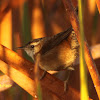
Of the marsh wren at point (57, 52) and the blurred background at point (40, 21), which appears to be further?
the blurred background at point (40, 21)

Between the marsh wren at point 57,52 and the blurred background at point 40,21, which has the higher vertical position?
the blurred background at point 40,21

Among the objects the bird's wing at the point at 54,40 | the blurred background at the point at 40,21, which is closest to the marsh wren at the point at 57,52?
the bird's wing at the point at 54,40

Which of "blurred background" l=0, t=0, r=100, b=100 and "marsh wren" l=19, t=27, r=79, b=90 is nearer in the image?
"marsh wren" l=19, t=27, r=79, b=90

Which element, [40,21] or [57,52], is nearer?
[57,52]

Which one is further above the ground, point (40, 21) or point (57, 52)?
point (40, 21)

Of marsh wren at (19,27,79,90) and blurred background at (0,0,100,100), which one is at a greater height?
blurred background at (0,0,100,100)

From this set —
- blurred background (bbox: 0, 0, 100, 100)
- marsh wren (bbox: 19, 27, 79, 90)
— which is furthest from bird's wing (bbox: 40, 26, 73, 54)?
blurred background (bbox: 0, 0, 100, 100)

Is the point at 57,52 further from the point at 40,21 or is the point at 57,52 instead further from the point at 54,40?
the point at 40,21

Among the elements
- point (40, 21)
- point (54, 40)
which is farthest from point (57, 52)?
point (40, 21)

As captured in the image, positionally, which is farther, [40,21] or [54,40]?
[40,21]

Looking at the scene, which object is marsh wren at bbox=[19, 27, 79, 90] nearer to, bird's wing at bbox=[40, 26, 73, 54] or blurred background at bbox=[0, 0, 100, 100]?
bird's wing at bbox=[40, 26, 73, 54]

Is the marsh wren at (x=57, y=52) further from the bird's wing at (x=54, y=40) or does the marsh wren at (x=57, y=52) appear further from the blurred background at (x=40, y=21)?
the blurred background at (x=40, y=21)
